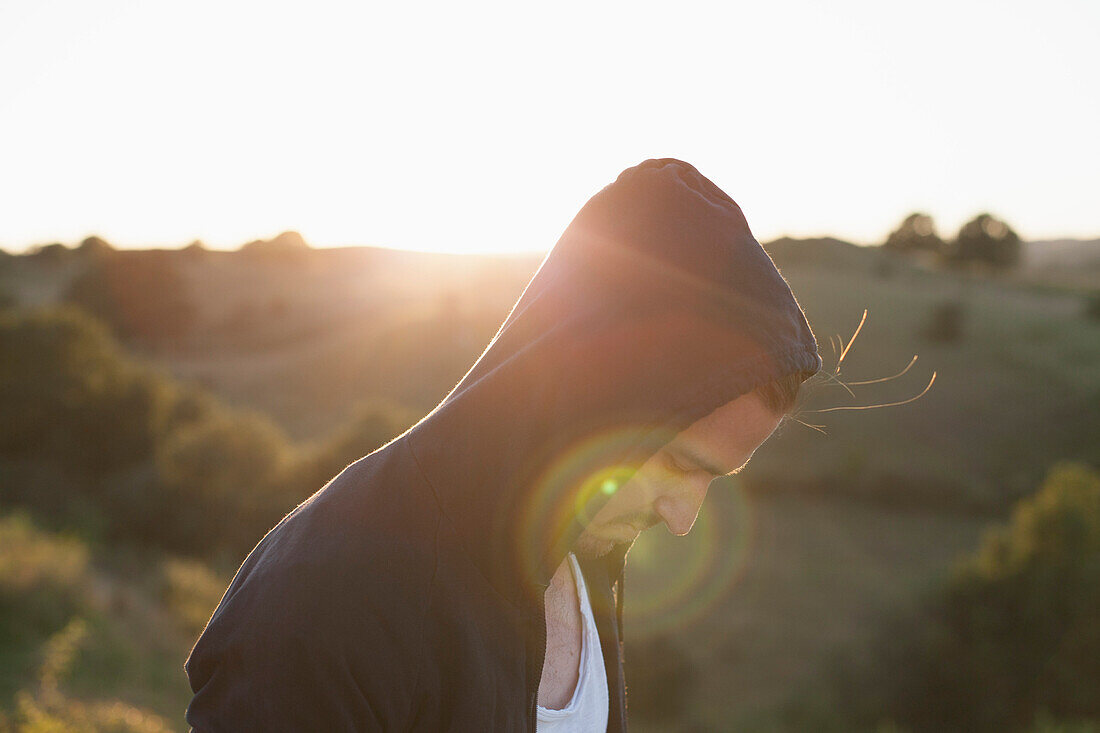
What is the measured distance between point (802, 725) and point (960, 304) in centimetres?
4519

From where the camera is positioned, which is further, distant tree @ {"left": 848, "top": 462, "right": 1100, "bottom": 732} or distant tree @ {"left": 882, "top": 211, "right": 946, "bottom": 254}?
distant tree @ {"left": 882, "top": 211, "right": 946, "bottom": 254}

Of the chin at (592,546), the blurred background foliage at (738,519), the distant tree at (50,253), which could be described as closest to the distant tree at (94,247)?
the blurred background foliage at (738,519)

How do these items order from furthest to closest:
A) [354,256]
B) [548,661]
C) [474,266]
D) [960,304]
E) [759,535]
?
[354,256] → [474,266] → [960,304] → [759,535] → [548,661]

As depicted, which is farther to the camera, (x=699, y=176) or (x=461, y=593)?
(x=699, y=176)

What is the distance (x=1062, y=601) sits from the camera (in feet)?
45.2

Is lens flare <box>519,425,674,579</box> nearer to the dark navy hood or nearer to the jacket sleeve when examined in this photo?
the dark navy hood

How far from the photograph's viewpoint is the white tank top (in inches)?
75.3

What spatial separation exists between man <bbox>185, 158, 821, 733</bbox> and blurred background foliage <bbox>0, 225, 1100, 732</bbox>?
70 cm

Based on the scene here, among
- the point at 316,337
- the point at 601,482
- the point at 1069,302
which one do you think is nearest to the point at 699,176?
the point at 601,482

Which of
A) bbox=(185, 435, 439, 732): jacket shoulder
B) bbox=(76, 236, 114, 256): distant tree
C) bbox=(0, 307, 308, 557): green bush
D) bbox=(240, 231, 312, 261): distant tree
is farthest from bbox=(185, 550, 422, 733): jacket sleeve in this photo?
bbox=(240, 231, 312, 261): distant tree

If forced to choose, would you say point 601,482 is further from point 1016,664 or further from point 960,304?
point 960,304

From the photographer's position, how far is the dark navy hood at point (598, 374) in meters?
1.60

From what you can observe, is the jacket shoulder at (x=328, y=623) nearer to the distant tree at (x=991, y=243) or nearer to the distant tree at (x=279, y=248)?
the distant tree at (x=991, y=243)

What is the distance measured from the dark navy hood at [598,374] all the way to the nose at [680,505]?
0.51ft
